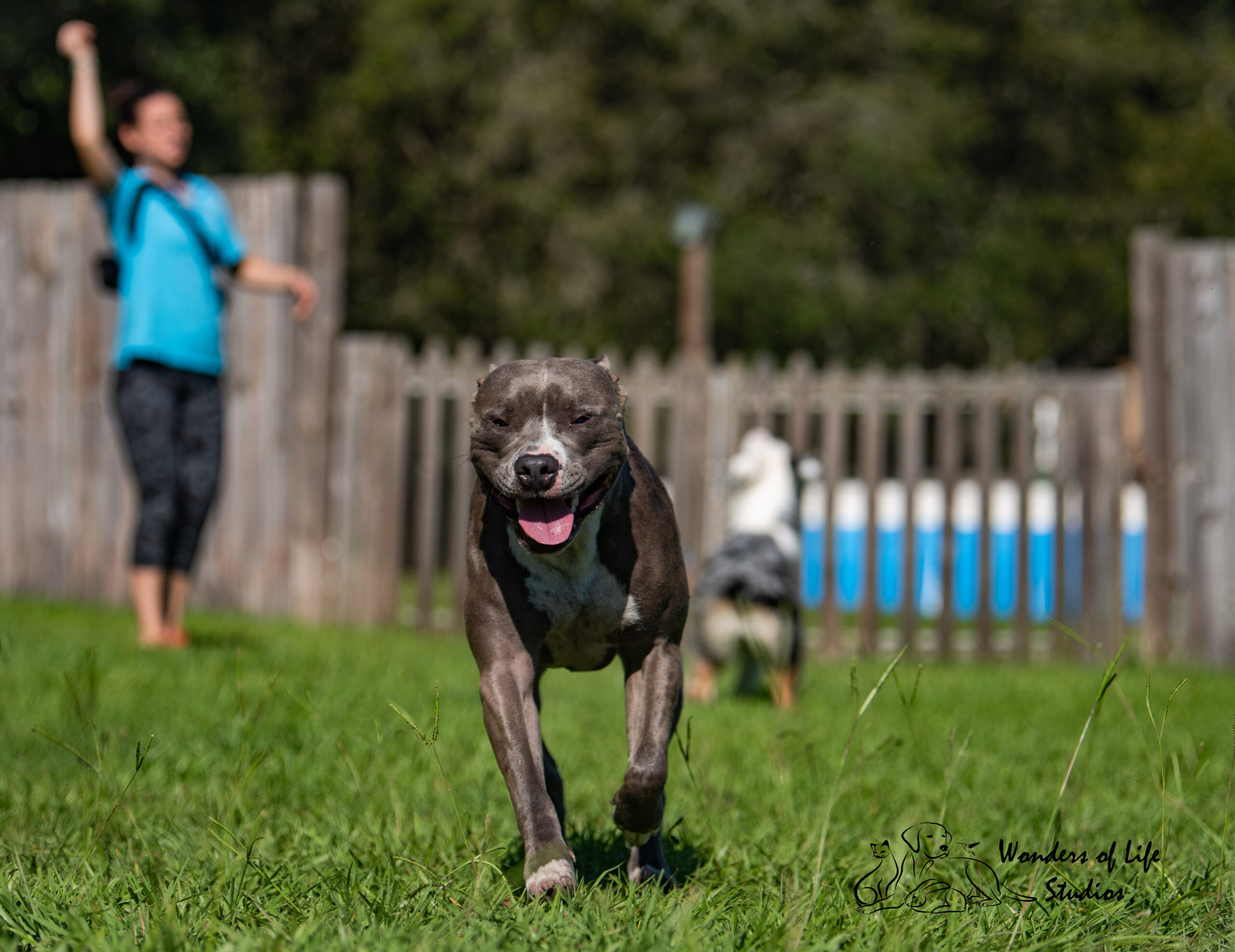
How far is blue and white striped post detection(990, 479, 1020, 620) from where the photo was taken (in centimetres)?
843

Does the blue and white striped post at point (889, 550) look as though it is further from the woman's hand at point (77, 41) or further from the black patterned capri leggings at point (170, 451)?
the woman's hand at point (77, 41)

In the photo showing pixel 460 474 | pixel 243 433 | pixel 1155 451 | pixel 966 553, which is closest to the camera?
pixel 1155 451

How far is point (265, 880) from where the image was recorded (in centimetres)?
227

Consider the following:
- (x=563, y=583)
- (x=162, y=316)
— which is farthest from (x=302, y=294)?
(x=563, y=583)

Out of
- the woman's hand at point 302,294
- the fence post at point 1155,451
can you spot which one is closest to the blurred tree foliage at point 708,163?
the fence post at point 1155,451

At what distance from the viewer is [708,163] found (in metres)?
23.4

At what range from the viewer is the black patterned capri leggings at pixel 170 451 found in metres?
5.42

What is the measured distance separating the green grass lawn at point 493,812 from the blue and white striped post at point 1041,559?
8.27 feet

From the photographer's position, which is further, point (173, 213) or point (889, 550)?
point (889, 550)

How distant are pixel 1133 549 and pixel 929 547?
5.13 ft

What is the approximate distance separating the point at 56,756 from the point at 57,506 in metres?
5.62

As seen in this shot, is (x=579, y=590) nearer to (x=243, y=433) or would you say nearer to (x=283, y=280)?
(x=283, y=280)

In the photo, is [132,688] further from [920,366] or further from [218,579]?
[920,366]

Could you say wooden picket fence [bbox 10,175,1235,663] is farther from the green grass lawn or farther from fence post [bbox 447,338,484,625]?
the green grass lawn
